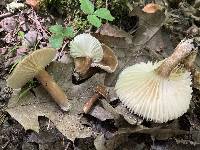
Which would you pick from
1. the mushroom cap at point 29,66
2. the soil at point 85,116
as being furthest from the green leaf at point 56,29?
the mushroom cap at point 29,66

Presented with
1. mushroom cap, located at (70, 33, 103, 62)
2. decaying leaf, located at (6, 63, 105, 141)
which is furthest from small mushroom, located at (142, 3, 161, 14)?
decaying leaf, located at (6, 63, 105, 141)

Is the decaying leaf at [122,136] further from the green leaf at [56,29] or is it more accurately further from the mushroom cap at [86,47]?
the green leaf at [56,29]

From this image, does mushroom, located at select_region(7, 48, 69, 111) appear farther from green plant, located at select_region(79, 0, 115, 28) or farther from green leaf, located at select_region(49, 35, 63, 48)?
green plant, located at select_region(79, 0, 115, 28)

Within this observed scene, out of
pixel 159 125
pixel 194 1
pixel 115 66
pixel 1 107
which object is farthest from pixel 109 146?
pixel 194 1

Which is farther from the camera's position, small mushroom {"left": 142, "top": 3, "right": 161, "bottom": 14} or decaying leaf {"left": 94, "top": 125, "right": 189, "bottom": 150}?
small mushroom {"left": 142, "top": 3, "right": 161, "bottom": 14}

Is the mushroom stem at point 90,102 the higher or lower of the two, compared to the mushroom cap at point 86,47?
lower
